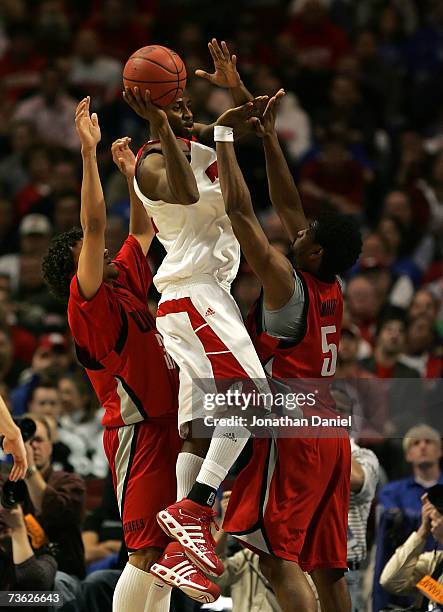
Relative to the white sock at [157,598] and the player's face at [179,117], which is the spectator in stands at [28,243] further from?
the white sock at [157,598]

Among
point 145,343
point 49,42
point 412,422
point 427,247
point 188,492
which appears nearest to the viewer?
point 188,492

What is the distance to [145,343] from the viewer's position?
21.7 feet

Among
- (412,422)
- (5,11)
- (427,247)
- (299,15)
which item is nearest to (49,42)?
(5,11)

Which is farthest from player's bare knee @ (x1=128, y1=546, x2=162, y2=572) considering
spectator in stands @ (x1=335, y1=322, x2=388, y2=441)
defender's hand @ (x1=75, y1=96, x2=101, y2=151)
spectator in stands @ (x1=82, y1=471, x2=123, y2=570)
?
spectator in stands @ (x1=335, y1=322, x2=388, y2=441)

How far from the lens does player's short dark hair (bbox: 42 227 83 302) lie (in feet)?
21.9

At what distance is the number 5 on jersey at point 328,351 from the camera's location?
6.41 metres

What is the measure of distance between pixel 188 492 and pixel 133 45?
983 cm

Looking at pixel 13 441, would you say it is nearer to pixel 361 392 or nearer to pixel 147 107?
pixel 147 107

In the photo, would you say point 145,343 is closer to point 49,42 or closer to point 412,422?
point 412,422

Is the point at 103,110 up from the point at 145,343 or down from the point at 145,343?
up

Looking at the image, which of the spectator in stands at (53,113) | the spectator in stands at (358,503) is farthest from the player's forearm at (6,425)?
the spectator in stands at (53,113)

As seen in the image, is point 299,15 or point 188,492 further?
point 299,15

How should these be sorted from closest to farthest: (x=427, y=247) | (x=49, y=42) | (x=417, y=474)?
1. (x=417, y=474)
2. (x=427, y=247)
3. (x=49, y=42)

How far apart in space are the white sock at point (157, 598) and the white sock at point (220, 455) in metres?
0.58
